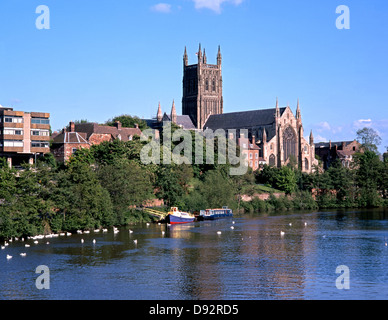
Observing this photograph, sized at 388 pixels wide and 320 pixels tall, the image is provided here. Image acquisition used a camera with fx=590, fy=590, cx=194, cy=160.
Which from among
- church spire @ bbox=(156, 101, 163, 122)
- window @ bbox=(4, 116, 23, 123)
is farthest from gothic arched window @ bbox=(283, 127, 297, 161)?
window @ bbox=(4, 116, 23, 123)

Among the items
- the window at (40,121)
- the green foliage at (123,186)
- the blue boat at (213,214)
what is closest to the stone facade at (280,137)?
the blue boat at (213,214)

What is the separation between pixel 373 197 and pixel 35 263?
101m

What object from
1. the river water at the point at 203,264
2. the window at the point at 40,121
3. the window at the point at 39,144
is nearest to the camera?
the river water at the point at 203,264

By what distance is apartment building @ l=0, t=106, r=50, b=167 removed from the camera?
106 metres

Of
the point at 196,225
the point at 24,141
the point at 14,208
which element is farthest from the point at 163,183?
the point at 14,208

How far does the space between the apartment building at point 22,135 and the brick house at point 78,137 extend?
597 cm

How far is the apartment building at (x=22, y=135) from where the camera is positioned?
346ft

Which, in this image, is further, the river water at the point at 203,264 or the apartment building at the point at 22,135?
the apartment building at the point at 22,135

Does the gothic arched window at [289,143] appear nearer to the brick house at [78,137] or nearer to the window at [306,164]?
the window at [306,164]

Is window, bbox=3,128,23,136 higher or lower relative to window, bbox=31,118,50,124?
lower

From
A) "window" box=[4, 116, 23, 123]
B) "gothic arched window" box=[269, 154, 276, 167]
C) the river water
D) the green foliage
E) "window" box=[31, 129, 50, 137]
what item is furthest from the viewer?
"gothic arched window" box=[269, 154, 276, 167]

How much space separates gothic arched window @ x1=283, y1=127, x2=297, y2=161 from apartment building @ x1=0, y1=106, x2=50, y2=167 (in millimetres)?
87291

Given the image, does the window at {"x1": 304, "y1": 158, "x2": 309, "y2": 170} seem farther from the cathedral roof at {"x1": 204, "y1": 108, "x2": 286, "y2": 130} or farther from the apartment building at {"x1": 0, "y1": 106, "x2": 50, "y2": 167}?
the apartment building at {"x1": 0, "y1": 106, "x2": 50, "y2": 167}

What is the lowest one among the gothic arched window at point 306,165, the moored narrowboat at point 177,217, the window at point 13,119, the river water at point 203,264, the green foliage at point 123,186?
the river water at point 203,264
